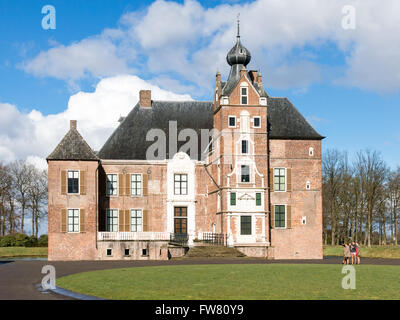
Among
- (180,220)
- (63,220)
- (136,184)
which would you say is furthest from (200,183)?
(63,220)

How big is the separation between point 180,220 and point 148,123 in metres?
8.08

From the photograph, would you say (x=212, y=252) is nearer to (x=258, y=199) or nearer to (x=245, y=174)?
(x=258, y=199)

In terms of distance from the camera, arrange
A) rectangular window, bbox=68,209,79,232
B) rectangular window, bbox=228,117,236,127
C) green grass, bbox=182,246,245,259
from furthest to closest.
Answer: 1. rectangular window, bbox=228,117,236,127
2. rectangular window, bbox=68,209,79,232
3. green grass, bbox=182,246,245,259

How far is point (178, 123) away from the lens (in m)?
44.5

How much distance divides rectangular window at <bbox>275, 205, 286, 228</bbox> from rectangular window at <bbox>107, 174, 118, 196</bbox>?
1186cm

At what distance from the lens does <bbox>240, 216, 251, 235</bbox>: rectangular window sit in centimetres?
3966

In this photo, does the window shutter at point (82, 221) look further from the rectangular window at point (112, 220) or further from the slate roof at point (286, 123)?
the slate roof at point (286, 123)

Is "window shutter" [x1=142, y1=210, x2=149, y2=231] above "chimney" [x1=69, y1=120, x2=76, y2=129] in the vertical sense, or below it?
below

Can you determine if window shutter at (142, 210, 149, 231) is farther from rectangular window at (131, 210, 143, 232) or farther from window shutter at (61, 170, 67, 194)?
window shutter at (61, 170, 67, 194)

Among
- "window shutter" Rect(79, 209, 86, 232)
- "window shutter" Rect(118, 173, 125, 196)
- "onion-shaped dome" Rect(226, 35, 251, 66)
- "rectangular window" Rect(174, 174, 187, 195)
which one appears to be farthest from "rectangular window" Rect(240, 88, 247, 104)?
"window shutter" Rect(79, 209, 86, 232)

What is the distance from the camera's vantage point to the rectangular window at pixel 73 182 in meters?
38.9

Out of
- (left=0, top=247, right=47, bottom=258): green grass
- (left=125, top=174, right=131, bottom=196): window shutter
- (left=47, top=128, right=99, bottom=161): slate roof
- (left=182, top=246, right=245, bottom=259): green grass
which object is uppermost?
(left=47, top=128, right=99, bottom=161): slate roof

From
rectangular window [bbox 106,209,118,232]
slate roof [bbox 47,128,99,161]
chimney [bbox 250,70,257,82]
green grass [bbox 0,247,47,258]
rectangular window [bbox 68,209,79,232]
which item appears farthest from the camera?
green grass [bbox 0,247,47,258]
